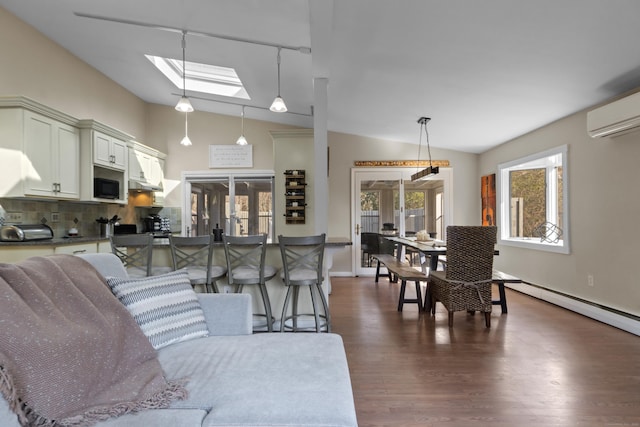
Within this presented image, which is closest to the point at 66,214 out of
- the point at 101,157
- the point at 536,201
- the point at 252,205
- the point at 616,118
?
the point at 101,157

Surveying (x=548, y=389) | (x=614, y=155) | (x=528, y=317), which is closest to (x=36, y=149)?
(x=548, y=389)

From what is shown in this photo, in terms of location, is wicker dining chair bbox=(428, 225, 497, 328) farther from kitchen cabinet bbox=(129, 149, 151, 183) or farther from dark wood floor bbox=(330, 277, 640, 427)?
kitchen cabinet bbox=(129, 149, 151, 183)

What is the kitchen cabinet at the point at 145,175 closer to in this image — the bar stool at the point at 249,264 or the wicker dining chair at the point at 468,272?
the bar stool at the point at 249,264

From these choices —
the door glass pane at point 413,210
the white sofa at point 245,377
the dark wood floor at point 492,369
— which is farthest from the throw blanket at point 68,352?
the door glass pane at point 413,210

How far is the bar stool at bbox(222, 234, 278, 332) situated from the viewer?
2818 millimetres

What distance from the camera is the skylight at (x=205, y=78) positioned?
478 centimetres

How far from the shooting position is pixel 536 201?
4.86 m

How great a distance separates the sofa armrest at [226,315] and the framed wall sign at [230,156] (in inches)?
178

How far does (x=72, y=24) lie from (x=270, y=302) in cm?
377

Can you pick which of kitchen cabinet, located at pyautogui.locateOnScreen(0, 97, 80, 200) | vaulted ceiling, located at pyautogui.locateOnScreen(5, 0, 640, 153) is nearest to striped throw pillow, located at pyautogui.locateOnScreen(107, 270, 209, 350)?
vaulted ceiling, located at pyautogui.locateOnScreen(5, 0, 640, 153)

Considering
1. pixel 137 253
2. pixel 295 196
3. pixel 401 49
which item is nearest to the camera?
pixel 137 253

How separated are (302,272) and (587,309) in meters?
3.17

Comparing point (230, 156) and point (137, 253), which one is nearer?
point (137, 253)

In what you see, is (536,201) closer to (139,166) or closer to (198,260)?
(198,260)
